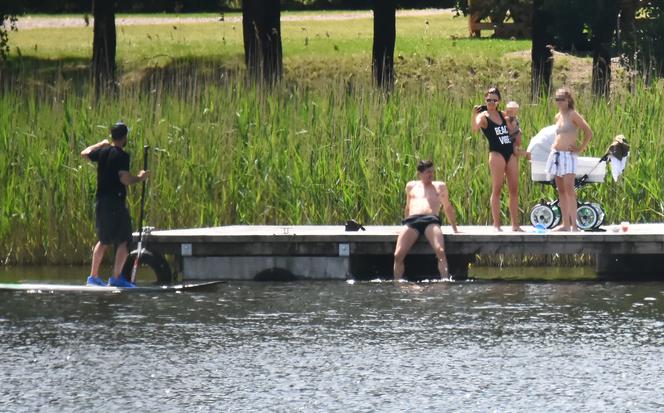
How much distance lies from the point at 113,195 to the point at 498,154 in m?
4.12

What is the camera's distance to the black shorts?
55.1 ft

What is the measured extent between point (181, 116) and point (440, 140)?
3.09 meters

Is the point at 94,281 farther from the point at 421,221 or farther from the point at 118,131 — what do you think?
the point at 421,221

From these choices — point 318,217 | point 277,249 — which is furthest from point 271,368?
point 318,217

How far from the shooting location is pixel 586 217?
18.3 meters

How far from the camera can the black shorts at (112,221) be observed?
16781mm

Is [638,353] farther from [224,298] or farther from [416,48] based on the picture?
[416,48]

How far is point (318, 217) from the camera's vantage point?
66.5 feet

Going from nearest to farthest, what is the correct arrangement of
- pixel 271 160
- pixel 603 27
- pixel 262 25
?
pixel 271 160, pixel 603 27, pixel 262 25

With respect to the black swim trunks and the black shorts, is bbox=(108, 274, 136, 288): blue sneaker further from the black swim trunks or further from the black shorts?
the black swim trunks

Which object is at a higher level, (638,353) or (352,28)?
(352,28)

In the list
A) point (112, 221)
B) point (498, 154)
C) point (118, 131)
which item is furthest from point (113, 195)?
point (498, 154)

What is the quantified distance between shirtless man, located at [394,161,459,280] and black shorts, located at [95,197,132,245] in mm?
2796

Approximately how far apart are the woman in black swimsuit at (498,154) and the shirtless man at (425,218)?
67cm
